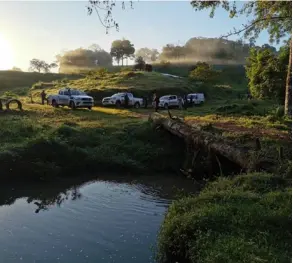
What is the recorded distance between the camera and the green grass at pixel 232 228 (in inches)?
253

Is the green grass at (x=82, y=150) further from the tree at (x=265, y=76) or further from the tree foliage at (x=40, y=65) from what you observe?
the tree foliage at (x=40, y=65)

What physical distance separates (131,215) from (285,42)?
20.8 metres

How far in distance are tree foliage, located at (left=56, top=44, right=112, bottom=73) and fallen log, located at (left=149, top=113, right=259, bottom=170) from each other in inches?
4313

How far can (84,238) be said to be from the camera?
9.38 m

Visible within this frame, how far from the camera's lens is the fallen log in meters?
11.7

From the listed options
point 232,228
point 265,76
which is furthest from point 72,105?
point 232,228

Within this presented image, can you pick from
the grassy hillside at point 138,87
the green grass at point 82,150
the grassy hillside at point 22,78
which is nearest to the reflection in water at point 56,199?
the green grass at point 82,150

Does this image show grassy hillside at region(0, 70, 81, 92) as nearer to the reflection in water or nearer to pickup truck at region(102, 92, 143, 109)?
pickup truck at region(102, 92, 143, 109)

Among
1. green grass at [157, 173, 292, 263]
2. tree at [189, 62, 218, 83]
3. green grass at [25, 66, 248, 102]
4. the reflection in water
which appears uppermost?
tree at [189, 62, 218, 83]

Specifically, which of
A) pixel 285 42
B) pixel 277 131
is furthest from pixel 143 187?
pixel 285 42

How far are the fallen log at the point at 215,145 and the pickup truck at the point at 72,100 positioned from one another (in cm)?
1502

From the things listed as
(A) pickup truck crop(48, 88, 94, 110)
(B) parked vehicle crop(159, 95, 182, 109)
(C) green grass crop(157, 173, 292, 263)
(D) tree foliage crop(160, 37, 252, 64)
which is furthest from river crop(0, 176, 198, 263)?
(D) tree foliage crop(160, 37, 252, 64)

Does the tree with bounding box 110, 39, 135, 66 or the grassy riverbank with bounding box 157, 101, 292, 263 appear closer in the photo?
the grassy riverbank with bounding box 157, 101, 292, 263

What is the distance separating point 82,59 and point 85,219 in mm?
126348
